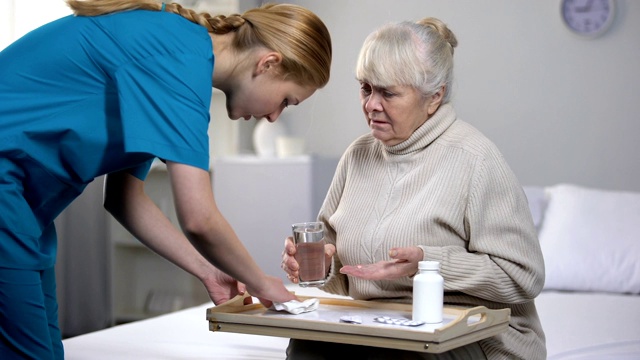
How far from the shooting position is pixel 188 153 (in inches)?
52.7

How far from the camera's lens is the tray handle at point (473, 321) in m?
1.44

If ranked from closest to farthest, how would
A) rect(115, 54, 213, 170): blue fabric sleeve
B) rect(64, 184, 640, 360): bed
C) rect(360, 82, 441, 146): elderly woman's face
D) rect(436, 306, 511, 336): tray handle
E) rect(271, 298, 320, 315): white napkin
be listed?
1. rect(115, 54, 213, 170): blue fabric sleeve
2. rect(436, 306, 511, 336): tray handle
3. rect(271, 298, 320, 315): white napkin
4. rect(360, 82, 441, 146): elderly woman's face
5. rect(64, 184, 640, 360): bed

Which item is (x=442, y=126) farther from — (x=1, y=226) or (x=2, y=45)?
(x=2, y=45)

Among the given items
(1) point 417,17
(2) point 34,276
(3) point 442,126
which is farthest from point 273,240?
(2) point 34,276

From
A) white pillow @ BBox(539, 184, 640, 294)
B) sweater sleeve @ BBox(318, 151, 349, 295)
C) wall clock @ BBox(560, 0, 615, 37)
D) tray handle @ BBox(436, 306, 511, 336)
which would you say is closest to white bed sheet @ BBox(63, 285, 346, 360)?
sweater sleeve @ BBox(318, 151, 349, 295)

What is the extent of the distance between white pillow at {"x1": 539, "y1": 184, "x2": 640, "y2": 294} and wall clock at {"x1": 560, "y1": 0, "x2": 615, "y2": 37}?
0.75 meters

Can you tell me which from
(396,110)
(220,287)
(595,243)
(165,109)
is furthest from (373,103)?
(595,243)

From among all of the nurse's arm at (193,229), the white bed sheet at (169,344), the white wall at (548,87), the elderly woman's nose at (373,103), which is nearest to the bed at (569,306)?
the white bed sheet at (169,344)

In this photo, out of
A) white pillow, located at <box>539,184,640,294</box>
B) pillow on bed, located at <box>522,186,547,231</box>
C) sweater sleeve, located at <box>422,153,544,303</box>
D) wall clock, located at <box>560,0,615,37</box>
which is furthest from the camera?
wall clock, located at <box>560,0,615,37</box>

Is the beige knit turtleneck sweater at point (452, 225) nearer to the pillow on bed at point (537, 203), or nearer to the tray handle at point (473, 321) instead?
the tray handle at point (473, 321)

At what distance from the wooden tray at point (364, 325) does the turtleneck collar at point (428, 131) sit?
37 cm

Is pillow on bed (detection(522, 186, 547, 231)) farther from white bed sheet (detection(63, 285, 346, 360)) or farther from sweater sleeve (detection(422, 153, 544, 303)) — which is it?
sweater sleeve (detection(422, 153, 544, 303))

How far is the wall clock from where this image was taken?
11.7ft

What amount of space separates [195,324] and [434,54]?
1212 mm
